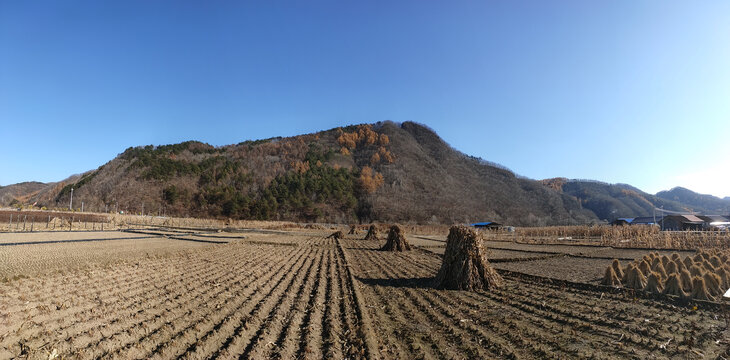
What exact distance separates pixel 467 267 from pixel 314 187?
8307cm

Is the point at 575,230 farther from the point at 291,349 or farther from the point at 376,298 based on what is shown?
the point at 291,349

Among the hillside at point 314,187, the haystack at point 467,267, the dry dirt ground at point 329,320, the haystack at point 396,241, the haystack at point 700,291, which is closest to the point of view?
the dry dirt ground at point 329,320

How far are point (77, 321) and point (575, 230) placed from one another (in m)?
43.7

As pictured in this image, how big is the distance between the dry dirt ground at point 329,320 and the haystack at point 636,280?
896 millimetres

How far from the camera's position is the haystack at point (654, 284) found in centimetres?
817

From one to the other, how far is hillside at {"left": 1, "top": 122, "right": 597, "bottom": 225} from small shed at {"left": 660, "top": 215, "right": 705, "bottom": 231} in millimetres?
31613

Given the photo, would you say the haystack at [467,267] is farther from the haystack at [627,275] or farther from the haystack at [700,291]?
the haystack at [700,291]

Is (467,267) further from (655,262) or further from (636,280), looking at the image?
(655,262)

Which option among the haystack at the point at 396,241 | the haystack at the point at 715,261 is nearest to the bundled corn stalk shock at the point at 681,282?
the haystack at the point at 715,261

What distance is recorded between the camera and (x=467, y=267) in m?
8.96

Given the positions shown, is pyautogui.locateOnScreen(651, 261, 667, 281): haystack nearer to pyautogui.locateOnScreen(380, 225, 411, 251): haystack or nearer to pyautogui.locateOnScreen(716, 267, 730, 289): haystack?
pyautogui.locateOnScreen(716, 267, 730, 289): haystack

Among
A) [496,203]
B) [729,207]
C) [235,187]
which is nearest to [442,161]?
[496,203]

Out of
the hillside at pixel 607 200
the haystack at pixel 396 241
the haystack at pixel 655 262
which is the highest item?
the hillside at pixel 607 200

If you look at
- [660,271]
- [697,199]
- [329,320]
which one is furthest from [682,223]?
[697,199]
